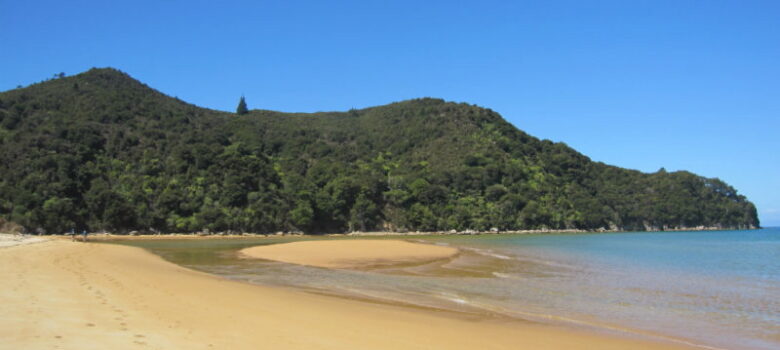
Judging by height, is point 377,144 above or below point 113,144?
above

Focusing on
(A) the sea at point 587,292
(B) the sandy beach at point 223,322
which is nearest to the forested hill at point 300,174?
(A) the sea at point 587,292

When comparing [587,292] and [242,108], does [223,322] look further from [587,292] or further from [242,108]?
[242,108]

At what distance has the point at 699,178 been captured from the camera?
13425cm

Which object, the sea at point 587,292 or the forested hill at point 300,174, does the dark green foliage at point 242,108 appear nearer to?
the forested hill at point 300,174

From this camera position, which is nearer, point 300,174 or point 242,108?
point 300,174

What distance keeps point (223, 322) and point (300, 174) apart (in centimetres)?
9058

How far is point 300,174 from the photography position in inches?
3836

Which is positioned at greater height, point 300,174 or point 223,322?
point 300,174

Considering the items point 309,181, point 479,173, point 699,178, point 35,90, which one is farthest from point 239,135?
point 699,178

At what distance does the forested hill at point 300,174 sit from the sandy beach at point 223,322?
2220 inches

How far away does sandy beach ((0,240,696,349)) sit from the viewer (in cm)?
649

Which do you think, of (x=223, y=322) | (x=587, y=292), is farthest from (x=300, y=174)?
(x=223, y=322)

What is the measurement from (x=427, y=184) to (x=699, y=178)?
289 ft

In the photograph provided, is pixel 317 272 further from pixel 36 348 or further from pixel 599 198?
pixel 599 198
